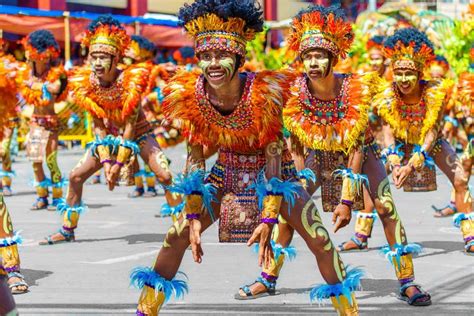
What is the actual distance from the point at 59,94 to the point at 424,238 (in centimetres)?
506

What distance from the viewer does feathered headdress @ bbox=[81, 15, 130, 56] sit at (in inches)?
400

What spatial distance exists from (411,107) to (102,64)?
3107mm

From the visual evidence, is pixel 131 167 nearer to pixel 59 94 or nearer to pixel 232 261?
pixel 232 261

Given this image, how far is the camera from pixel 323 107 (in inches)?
291

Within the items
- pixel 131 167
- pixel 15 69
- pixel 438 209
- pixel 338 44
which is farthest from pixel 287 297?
pixel 438 209

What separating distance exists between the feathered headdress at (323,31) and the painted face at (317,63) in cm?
5

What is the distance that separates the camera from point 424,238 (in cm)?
1083

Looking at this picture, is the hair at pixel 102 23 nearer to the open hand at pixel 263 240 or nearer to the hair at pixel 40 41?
the hair at pixel 40 41

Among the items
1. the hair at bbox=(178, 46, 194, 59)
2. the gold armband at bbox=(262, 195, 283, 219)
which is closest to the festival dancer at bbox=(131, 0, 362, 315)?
the gold armband at bbox=(262, 195, 283, 219)

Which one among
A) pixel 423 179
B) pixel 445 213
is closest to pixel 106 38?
pixel 423 179

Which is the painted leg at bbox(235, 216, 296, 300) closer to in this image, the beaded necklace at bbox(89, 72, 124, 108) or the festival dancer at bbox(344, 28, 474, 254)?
the festival dancer at bbox(344, 28, 474, 254)

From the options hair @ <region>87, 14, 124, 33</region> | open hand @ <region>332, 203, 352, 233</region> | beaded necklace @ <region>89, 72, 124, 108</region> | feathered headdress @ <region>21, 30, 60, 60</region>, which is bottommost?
open hand @ <region>332, 203, 352, 233</region>

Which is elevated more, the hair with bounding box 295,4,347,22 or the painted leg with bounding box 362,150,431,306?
the hair with bounding box 295,4,347,22

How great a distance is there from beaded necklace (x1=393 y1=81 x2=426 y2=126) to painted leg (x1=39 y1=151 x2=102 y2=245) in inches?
123
